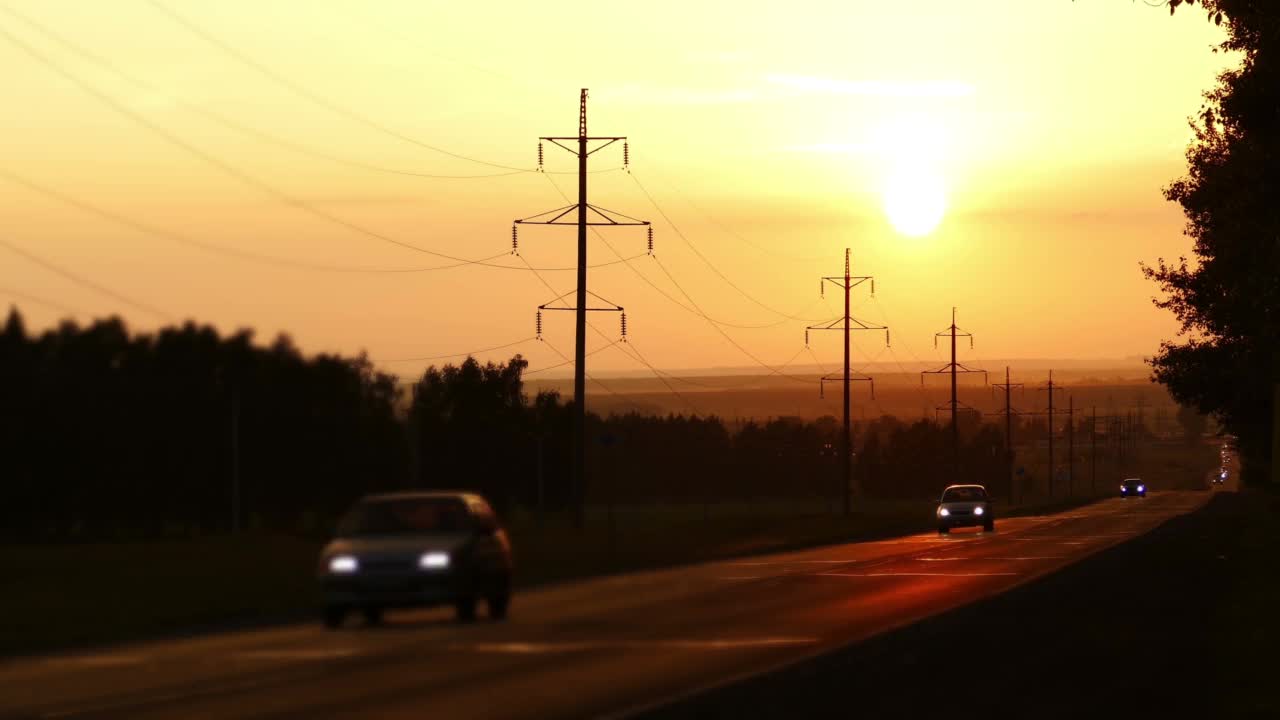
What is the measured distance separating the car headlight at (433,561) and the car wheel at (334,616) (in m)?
1.24

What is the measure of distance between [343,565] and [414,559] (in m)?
0.93

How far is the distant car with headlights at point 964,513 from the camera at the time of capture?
67.2m

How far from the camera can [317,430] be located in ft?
214

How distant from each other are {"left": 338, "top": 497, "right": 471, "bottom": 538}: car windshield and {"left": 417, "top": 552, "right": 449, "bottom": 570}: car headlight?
1.02m

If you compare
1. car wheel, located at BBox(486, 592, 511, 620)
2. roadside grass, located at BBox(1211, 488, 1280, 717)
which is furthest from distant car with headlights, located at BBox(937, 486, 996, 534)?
car wheel, located at BBox(486, 592, 511, 620)

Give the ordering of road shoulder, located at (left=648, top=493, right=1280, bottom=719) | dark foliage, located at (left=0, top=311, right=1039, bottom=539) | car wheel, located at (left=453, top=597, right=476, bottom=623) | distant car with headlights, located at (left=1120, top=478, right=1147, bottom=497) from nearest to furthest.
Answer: road shoulder, located at (left=648, top=493, right=1280, bottom=719), car wheel, located at (left=453, top=597, right=476, bottom=623), dark foliage, located at (left=0, top=311, right=1039, bottom=539), distant car with headlights, located at (left=1120, top=478, right=1147, bottom=497)

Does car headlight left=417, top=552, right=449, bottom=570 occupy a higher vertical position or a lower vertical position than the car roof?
lower

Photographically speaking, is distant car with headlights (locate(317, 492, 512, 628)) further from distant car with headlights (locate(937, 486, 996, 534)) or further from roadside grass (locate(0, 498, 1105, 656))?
distant car with headlights (locate(937, 486, 996, 534))

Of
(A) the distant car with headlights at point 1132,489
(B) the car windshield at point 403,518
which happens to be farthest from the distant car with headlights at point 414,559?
(A) the distant car with headlights at point 1132,489

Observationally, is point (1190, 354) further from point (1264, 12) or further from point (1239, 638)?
point (1239, 638)

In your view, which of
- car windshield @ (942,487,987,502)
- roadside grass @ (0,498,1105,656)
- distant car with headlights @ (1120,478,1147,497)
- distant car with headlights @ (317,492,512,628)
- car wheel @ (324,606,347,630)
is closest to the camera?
distant car with headlights @ (317,492,512,628)

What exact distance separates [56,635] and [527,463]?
53.9m

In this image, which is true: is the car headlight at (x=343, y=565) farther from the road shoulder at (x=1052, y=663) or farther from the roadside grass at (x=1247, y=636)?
the roadside grass at (x=1247, y=636)

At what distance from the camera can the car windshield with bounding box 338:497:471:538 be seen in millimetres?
26188
